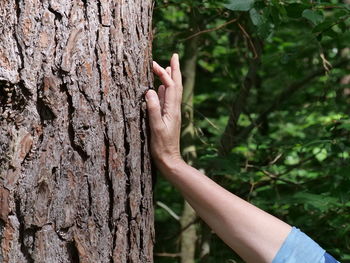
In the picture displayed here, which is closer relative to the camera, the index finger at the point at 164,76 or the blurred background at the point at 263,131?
the index finger at the point at 164,76

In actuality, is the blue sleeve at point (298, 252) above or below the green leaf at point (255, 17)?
below

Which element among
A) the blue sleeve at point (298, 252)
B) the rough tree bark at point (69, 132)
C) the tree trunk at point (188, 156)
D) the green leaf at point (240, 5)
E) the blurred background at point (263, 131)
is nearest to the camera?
the rough tree bark at point (69, 132)

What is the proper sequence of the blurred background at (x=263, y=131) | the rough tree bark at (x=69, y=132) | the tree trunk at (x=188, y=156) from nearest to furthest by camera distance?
the rough tree bark at (x=69, y=132) → the blurred background at (x=263, y=131) → the tree trunk at (x=188, y=156)

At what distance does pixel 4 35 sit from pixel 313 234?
2.28 meters

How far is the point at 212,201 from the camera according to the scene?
1828 millimetres

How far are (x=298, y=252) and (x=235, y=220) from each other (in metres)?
0.23

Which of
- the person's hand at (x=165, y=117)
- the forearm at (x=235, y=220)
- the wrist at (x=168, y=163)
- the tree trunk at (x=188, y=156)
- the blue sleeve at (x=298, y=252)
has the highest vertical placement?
the person's hand at (x=165, y=117)

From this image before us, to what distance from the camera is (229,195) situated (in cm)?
184

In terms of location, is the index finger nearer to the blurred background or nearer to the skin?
the skin

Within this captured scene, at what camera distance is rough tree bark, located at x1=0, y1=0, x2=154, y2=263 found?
1.57 m

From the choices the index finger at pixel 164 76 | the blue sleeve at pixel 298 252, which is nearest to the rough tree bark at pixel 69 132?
the index finger at pixel 164 76

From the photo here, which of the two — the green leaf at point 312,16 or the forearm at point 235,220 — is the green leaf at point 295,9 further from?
the forearm at point 235,220

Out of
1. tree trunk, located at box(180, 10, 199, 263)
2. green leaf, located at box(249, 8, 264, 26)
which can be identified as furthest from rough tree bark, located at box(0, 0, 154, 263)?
tree trunk, located at box(180, 10, 199, 263)

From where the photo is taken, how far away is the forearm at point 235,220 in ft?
5.90
